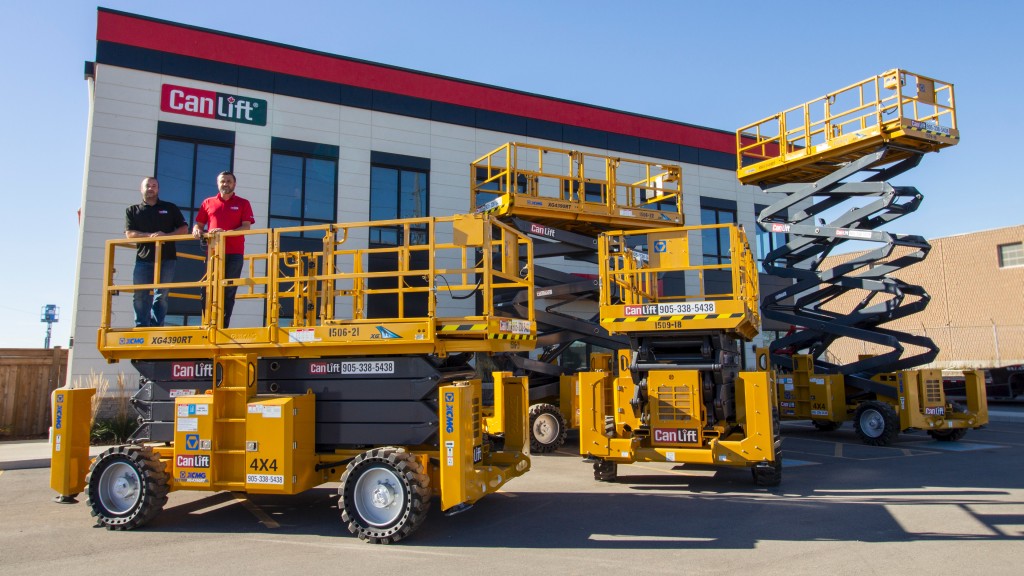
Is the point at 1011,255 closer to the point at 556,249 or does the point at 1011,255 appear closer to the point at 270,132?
the point at 556,249

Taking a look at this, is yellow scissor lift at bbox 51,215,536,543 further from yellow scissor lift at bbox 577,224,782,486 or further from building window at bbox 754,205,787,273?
building window at bbox 754,205,787,273

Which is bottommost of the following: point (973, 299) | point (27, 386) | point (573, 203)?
point (27, 386)

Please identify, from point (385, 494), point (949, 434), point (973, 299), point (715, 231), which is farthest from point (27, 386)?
point (973, 299)

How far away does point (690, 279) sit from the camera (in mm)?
22984

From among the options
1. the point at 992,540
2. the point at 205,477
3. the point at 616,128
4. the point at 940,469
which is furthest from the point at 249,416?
the point at 616,128

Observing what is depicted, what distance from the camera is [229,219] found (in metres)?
8.45

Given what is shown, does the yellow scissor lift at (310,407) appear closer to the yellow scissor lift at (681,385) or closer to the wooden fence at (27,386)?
the yellow scissor lift at (681,385)

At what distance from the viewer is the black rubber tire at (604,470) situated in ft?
31.5

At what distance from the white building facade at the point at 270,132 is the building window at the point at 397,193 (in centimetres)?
3

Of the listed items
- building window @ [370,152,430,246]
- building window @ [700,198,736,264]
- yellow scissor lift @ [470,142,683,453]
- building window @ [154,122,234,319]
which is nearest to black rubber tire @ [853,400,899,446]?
yellow scissor lift @ [470,142,683,453]

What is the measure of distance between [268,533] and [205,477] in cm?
93

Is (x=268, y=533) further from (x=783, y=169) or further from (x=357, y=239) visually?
(x=783, y=169)

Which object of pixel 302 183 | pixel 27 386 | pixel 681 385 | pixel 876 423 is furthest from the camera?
pixel 302 183

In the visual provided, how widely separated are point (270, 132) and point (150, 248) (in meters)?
9.40
